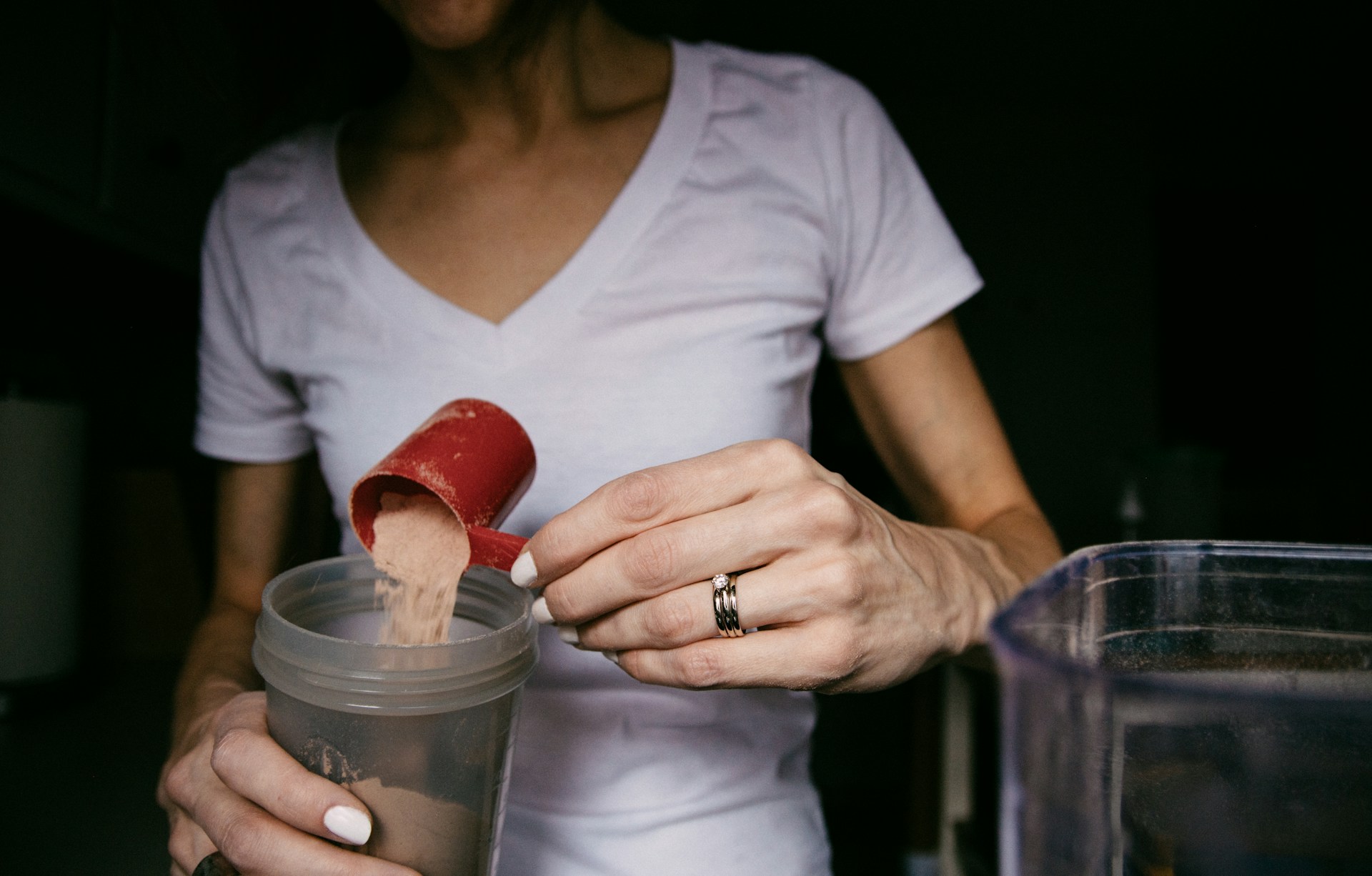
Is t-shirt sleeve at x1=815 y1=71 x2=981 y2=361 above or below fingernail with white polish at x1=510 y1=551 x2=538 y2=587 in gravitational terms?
above

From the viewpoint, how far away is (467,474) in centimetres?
48

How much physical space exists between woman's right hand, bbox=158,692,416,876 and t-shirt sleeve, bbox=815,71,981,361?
1.64 ft

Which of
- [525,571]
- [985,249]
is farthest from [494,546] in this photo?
[985,249]

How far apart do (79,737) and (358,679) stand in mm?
886

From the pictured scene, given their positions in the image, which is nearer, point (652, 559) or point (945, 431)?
point (652, 559)

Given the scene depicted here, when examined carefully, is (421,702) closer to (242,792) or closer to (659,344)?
(242,792)

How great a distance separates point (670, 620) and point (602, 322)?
31 cm

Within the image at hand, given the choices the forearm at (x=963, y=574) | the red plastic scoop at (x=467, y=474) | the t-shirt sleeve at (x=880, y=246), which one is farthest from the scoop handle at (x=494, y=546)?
the t-shirt sleeve at (x=880, y=246)

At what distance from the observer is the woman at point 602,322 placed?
652mm

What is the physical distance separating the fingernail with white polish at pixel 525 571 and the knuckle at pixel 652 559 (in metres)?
0.05

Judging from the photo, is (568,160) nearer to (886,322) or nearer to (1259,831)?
(886,322)

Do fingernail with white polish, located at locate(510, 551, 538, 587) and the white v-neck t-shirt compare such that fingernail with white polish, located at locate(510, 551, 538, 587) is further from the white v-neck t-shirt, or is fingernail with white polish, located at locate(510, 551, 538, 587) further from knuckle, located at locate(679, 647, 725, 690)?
the white v-neck t-shirt

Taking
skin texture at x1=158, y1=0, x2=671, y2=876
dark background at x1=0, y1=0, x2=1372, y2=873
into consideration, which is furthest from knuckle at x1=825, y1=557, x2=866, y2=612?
dark background at x1=0, y1=0, x2=1372, y2=873

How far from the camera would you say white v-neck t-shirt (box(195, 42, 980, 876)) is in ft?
2.14
